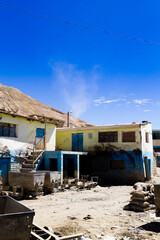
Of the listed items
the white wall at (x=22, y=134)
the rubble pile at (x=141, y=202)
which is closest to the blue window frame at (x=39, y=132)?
the white wall at (x=22, y=134)

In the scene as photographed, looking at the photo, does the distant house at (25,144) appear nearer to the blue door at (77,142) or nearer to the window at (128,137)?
the blue door at (77,142)

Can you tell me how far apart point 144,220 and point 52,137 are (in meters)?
13.3

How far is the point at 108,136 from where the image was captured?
22.0 meters

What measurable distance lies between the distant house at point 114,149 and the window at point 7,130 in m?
7.52

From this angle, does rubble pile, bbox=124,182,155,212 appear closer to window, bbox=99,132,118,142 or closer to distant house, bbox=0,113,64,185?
distant house, bbox=0,113,64,185

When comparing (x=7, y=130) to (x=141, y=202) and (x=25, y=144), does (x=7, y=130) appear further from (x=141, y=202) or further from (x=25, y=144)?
(x=141, y=202)

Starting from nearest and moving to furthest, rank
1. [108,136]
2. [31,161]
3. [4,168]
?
[4,168], [31,161], [108,136]

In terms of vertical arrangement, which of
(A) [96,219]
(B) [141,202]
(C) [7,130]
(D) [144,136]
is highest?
(C) [7,130]

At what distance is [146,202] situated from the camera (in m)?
9.71

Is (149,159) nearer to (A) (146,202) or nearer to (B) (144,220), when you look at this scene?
(A) (146,202)

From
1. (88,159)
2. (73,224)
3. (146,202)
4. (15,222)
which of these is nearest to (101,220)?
(73,224)

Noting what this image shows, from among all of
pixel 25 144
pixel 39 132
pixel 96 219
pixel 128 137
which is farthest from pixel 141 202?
pixel 128 137

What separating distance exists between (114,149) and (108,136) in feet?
4.55

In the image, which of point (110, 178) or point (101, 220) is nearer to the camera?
point (101, 220)
